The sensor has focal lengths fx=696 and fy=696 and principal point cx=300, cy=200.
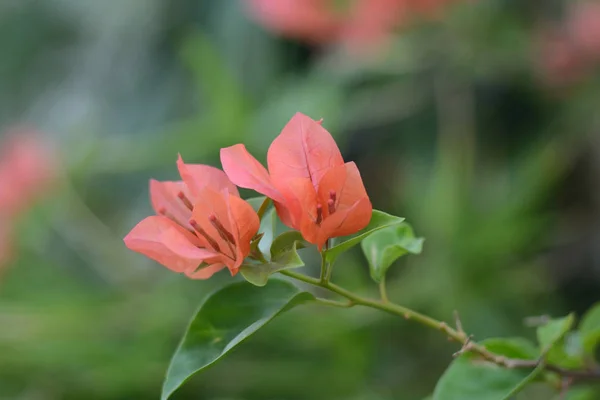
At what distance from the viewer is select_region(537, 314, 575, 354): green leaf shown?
32 centimetres

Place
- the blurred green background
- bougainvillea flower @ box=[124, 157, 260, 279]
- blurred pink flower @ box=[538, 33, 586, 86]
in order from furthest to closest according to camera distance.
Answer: blurred pink flower @ box=[538, 33, 586, 86] < the blurred green background < bougainvillea flower @ box=[124, 157, 260, 279]

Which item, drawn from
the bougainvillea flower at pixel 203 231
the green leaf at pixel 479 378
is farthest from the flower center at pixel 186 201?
the green leaf at pixel 479 378

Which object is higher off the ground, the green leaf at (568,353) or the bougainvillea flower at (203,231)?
the bougainvillea flower at (203,231)

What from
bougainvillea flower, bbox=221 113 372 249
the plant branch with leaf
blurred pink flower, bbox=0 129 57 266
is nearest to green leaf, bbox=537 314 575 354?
the plant branch with leaf

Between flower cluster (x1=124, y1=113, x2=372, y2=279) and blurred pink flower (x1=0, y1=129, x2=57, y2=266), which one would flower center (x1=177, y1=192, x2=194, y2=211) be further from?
blurred pink flower (x1=0, y1=129, x2=57, y2=266)

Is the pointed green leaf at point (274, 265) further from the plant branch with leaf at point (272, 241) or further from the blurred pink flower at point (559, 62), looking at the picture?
the blurred pink flower at point (559, 62)

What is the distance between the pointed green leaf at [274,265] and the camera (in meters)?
0.28

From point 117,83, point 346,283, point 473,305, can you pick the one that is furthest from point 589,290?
point 117,83

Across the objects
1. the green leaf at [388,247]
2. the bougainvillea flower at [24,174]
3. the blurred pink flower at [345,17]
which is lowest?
the green leaf at [388,247]

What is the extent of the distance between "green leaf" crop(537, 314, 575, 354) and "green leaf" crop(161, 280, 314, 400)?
0.12m

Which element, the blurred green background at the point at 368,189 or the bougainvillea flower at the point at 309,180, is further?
the blurred green background at the point at 368,189

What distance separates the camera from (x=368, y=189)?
104cm

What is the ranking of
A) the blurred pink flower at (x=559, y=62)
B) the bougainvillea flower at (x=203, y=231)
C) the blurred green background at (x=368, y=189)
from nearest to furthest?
1. the bougainvillea flower at (x=203, y=231)
2. the blurred green background at (x=368, y=189)
3. the blurred pink flower at (x=559, y=62)

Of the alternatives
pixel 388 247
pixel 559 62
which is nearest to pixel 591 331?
pixel 388 247
